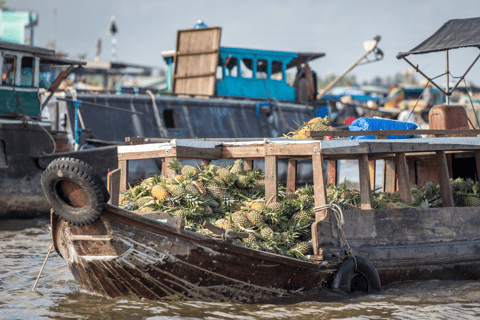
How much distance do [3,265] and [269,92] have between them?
38.7 feet

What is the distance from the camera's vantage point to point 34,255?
884cm

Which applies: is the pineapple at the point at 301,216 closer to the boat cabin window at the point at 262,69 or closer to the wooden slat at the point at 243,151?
the wooden slat at the point at 243,151

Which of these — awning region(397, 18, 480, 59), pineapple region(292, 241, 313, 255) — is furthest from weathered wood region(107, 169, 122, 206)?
awning region(397, 18, 480, 59)

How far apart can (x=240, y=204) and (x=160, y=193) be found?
1102 millimetres

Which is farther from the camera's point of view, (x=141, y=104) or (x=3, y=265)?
(x=141, y=104)

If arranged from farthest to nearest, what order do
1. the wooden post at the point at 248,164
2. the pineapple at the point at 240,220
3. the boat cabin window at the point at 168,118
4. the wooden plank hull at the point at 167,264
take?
1. the boat cabin window at the point at 168,118
2. the wooden post at the point at 248,164
3. the pineapple at the point at 240,220
4. the wooden plank hull at the point at 167,264

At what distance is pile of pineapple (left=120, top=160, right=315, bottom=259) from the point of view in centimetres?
601

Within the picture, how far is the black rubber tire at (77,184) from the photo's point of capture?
497cm

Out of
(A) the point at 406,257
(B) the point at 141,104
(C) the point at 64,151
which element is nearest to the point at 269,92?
(B) the point at 141,104

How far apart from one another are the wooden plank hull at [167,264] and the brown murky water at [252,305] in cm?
14

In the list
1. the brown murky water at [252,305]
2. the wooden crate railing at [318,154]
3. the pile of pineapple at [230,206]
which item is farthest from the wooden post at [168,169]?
the brown murky water at [252,305]

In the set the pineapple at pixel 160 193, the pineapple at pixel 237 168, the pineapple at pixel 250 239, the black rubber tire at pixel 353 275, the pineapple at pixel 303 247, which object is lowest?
the black rubber tire at pixel 353 275

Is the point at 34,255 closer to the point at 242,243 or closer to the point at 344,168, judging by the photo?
the point at 242,243

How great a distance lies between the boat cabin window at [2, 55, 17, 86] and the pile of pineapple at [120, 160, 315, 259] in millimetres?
7217
